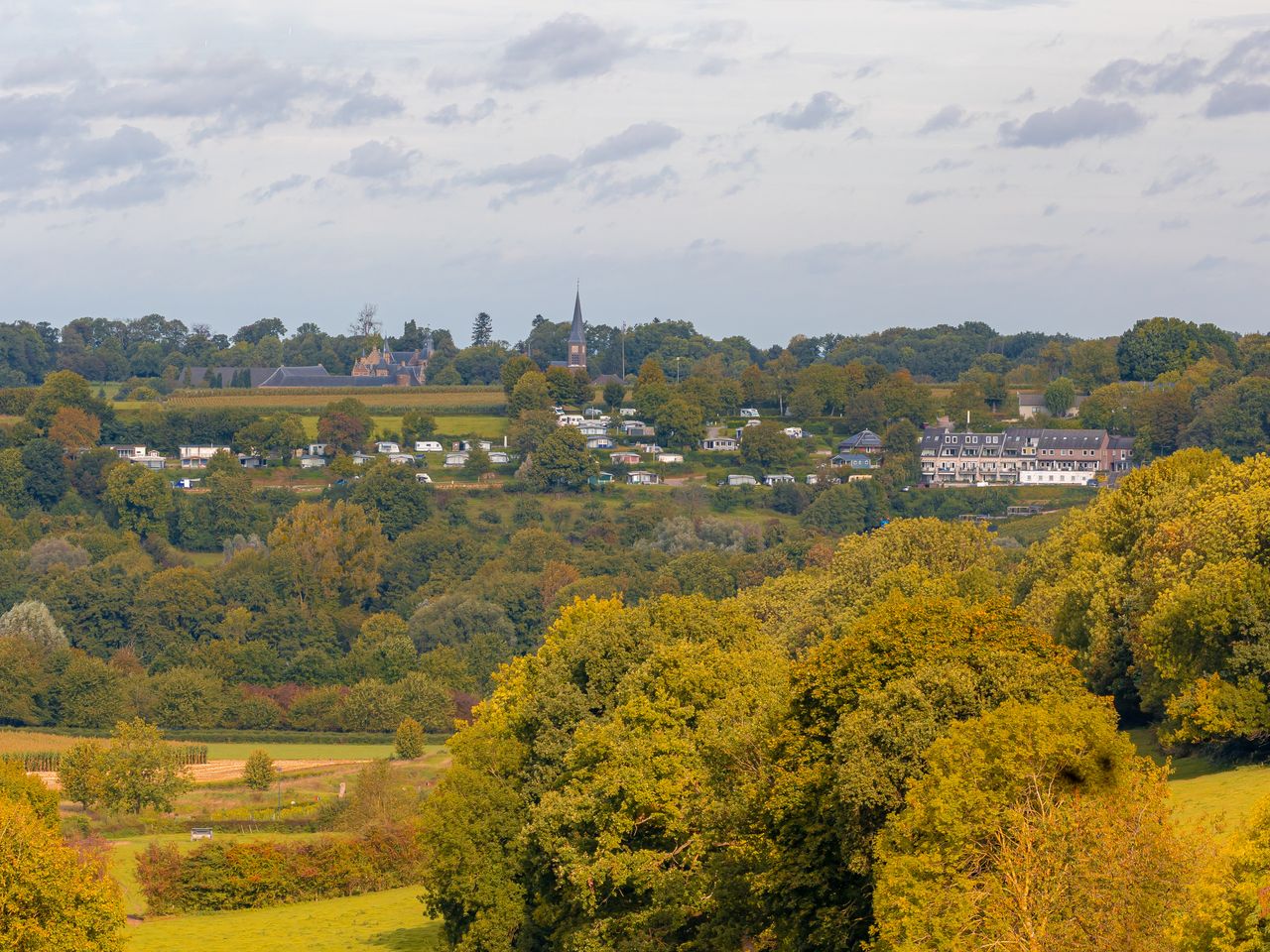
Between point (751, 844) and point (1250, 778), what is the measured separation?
14802mm

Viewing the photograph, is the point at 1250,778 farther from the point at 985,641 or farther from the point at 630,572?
the point at 630,572

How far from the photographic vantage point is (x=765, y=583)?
286 ft

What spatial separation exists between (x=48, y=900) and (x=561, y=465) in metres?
127

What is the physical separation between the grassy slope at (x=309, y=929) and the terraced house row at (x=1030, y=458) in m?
113

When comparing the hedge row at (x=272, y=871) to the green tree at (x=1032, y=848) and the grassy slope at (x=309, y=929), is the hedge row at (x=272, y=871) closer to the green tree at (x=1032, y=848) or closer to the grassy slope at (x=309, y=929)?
the grassy slope at (x=309, y=929)

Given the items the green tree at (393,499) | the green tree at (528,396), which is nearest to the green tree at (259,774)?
the green tree at (393,499)

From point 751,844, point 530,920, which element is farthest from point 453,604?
point 751,844

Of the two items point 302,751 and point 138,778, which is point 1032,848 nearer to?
point 138,778

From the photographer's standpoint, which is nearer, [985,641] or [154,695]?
[985,641]

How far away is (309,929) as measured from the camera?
2036 inches

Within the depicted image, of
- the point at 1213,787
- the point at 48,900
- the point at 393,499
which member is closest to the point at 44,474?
the point at 393,499

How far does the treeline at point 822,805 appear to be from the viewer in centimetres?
2614

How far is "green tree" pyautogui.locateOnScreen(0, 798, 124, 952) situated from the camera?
36.7 metres

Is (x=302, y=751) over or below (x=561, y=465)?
below
